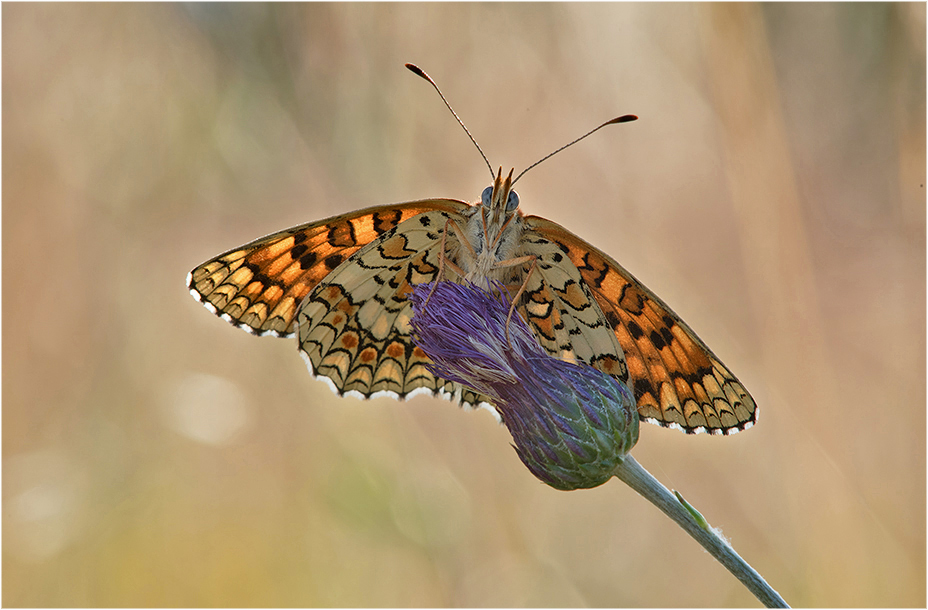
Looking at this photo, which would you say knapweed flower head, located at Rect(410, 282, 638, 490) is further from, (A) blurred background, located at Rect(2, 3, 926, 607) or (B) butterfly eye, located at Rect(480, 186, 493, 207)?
(A) blurred background, located at Rect(2, 3, 926, 607)

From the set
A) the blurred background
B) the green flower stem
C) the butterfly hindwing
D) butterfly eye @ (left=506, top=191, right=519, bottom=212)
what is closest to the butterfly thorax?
butterfly eye @ (left=506, top=191, right=519, bottom=212)

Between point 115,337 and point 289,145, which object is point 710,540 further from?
point 115,337

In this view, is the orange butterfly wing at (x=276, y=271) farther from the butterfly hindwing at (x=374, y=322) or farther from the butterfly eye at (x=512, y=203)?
the butterfly eye at (x=512, y=203)

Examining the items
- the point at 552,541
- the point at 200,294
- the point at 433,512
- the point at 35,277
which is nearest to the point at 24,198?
the point at 35,277

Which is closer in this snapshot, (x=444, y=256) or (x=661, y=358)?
(x=661, y=358)

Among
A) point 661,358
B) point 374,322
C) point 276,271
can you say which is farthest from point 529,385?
point 276,271

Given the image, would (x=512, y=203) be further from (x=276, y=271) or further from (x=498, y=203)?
(x=276, y=271)

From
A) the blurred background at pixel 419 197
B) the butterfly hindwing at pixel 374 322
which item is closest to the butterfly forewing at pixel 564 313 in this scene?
the butterfly hindwing at pixel 374 322
